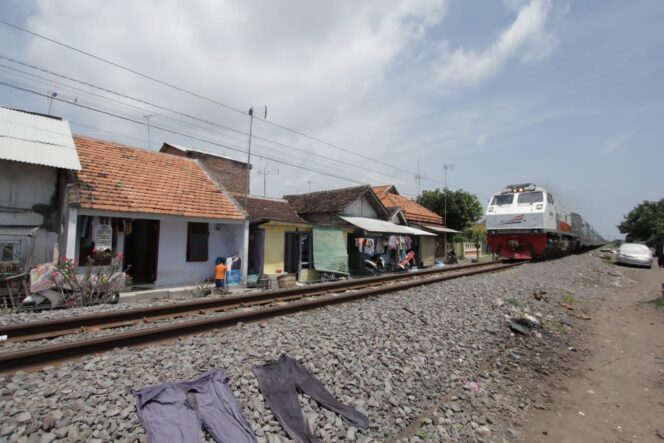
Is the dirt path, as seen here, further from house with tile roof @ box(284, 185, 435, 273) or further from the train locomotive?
house with tile roof @ box(284, 185, 435, 273)

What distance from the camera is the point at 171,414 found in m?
3.31

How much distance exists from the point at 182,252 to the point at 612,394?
40.7 feet

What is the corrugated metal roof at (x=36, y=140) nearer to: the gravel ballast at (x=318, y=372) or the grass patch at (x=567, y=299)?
the gravel ballast at (x=318, y=372)

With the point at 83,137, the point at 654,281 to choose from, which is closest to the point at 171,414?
the point at 83,137

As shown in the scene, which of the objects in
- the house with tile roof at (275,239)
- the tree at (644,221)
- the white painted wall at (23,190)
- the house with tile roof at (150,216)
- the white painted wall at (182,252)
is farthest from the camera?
the tree at (644,221)

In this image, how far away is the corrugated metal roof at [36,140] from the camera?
32.1ft

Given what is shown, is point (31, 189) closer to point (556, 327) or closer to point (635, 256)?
point (556, 327)

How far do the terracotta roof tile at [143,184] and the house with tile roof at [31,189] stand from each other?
0.80 meters

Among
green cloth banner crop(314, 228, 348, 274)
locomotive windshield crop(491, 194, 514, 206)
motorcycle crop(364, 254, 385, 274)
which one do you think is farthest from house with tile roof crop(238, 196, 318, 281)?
locomotive windshield crop(491, 194, 514, 206)

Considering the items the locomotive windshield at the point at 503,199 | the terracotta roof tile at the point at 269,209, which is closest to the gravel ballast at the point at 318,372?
the terracotta roof tile at the point at 269,209

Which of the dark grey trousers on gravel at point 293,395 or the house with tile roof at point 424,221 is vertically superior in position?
the house with tile roof at point 424,221

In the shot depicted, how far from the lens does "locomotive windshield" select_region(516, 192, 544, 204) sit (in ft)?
63.3

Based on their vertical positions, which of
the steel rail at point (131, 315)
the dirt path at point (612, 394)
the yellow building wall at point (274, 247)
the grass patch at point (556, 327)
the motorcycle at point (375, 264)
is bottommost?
the dirt path at point (612, 394)

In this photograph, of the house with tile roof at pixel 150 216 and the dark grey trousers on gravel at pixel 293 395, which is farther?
the house with tile roof at pixel 150 216
